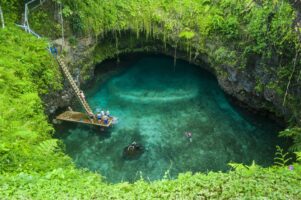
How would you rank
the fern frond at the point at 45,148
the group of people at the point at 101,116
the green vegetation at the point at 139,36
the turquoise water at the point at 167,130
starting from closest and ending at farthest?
the green vegetation at the point at 139,36
the fern frond at the point at 45,148
the turquoise water at the point at 167,130
the group of people at the point at 101,116

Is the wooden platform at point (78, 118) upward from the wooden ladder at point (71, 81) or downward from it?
downward

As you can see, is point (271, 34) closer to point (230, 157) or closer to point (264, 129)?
point (264, 129)

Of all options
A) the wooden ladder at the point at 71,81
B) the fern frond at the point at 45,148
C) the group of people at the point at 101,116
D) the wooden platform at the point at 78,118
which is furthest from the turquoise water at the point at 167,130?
the fern frond at the point at 45,148

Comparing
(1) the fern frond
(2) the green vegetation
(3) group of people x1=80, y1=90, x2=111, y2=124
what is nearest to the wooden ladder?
(3) group of people x1=80, y1=90, x2=111, y2=124

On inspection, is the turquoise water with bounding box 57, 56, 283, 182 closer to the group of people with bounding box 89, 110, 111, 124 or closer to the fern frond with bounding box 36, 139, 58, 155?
the group of people with bounding box 89, 110, 111, 124

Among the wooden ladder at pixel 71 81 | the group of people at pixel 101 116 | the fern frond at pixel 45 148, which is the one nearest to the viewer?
the fern frond at pixel 45 148

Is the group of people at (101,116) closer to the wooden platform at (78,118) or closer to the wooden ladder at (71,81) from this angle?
the wooden platform at (78,118)
